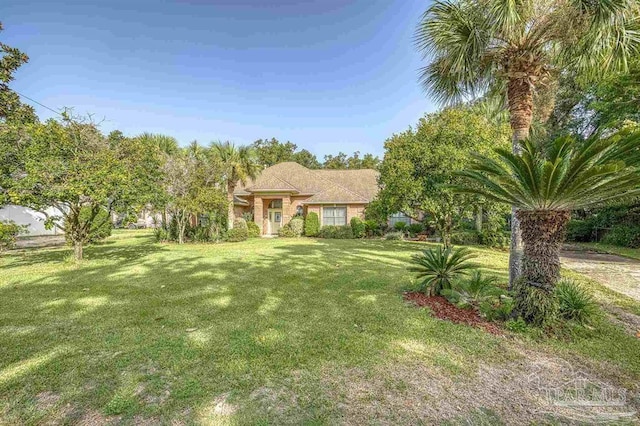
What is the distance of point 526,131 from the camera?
676 cm

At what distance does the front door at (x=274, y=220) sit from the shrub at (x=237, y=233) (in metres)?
3.86

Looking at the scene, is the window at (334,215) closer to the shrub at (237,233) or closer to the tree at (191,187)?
the shrub at (237,233)

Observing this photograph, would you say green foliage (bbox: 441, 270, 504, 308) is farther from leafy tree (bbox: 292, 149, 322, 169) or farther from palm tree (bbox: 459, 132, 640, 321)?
leafy tree (bbox: 292, 149, 322, 169)

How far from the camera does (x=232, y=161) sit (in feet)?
64.1

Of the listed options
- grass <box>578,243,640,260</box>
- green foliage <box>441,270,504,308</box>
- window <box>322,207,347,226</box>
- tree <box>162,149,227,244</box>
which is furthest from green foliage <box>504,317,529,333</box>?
window <box>322,207,347,226</box>

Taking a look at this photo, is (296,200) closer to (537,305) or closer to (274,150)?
(537,305)

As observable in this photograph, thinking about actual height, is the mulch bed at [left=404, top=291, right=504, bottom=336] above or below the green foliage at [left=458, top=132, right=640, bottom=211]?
below

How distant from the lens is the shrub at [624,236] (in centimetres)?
1495

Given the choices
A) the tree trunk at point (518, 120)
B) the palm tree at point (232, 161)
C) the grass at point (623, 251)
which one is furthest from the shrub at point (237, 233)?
the grass at point (623, 251)

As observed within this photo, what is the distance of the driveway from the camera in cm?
761

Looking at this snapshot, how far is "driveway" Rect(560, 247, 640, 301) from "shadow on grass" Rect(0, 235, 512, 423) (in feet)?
18.5

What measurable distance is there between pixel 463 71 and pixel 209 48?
14.2 m

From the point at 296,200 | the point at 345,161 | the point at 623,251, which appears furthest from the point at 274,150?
the point at 623,251

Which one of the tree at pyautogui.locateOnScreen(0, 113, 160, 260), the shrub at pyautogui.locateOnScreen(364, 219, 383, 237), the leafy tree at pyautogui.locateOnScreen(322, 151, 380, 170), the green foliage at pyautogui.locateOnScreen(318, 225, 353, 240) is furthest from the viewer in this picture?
the leafy tree at pyautogui.locateOnScreen(322, 151, 380, 170)
